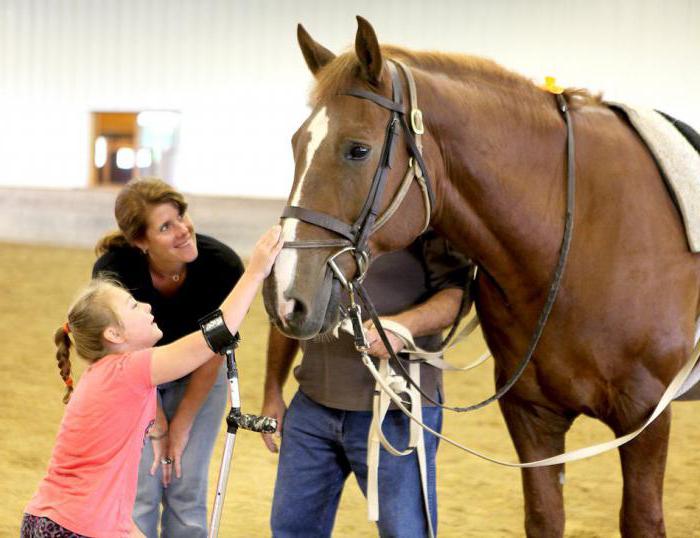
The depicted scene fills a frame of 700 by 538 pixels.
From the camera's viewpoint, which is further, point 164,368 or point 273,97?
point 273,97

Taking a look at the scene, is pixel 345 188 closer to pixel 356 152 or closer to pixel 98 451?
pixel 356 152

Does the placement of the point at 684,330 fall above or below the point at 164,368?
above

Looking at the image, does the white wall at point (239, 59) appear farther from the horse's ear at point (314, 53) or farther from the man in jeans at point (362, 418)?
the horse's ear at point (314, 53)

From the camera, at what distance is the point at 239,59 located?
15242 millimetres

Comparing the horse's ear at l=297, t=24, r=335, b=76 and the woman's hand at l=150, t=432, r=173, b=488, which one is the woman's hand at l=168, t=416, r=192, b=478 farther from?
the horse's ear at l=297, t=24, r=335, b=76

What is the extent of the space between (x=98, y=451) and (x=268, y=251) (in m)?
0.61

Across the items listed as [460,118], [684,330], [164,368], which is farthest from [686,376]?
[164,368]

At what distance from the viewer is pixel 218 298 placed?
2.63 meters

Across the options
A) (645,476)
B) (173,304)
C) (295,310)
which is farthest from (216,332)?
(645,476)

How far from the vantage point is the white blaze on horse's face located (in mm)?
1762

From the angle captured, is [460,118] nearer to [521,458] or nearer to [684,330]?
[684,330]

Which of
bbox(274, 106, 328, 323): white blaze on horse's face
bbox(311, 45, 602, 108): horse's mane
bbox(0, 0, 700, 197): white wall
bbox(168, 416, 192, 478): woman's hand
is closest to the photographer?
bbox(274, 106, 328, 323): white blaze on horse's face

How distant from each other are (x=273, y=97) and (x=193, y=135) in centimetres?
170

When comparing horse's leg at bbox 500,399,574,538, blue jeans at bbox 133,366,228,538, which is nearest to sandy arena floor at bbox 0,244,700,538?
blue jeans at bbox 133,366,228,538
